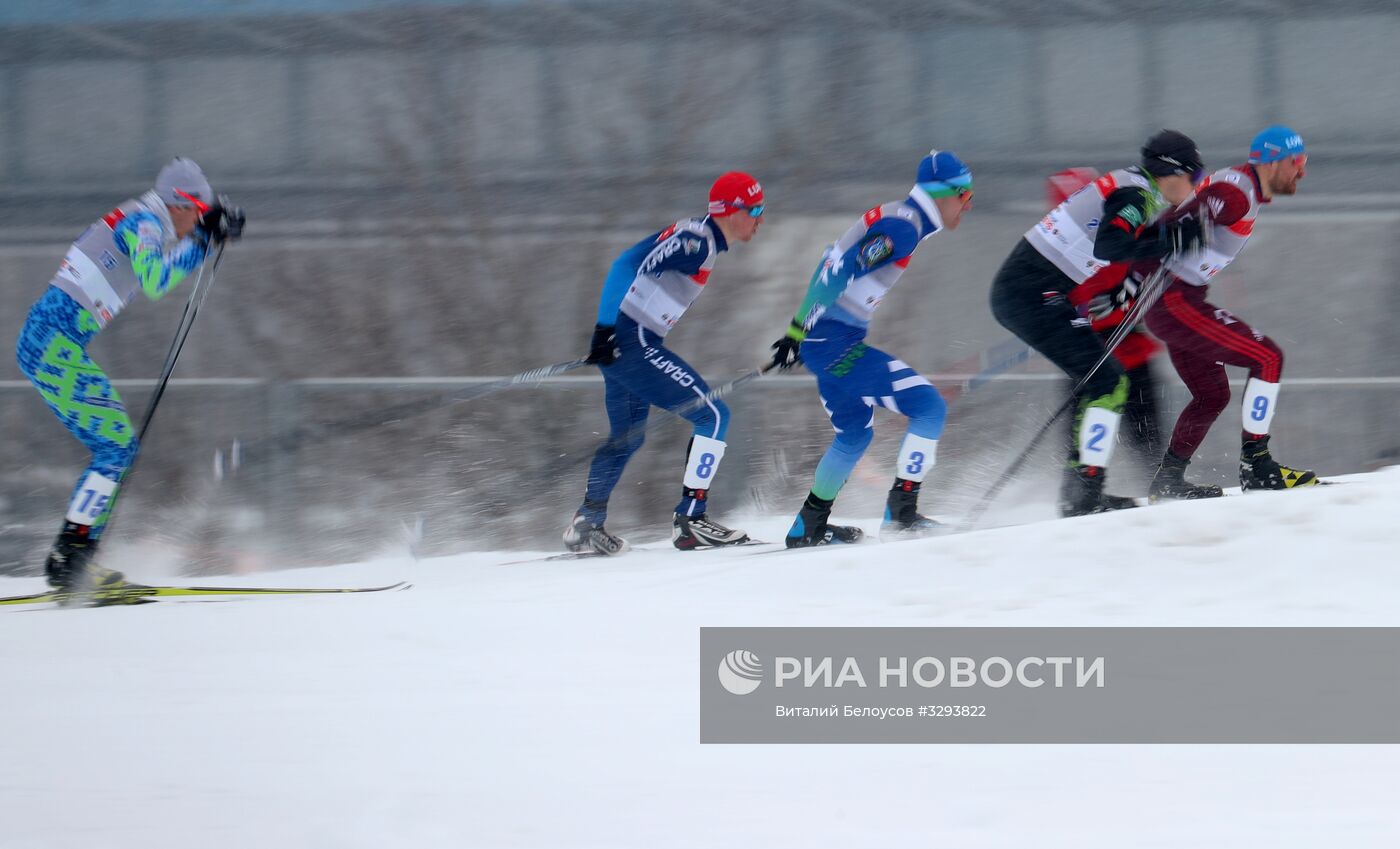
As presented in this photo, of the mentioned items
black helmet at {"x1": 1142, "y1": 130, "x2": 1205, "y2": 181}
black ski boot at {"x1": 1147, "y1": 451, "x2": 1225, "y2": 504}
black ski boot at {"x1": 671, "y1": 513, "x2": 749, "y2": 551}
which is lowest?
black ski boot at {"x1": 671, "y1": 513, "x2": 749, "y2": 551}

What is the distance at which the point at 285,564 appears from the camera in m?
7.45

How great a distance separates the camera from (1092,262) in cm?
583

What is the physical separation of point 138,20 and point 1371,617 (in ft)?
44.0

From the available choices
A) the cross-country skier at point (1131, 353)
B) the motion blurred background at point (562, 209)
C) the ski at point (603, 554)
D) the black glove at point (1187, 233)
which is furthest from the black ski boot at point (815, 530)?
the black glove at point (1187, 233)

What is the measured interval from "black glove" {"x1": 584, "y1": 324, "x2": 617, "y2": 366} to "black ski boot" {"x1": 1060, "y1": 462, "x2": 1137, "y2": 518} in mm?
2028

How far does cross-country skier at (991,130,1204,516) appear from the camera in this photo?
559 cm

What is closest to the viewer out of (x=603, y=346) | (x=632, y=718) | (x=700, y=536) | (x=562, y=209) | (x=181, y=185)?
(x=632, y=718)

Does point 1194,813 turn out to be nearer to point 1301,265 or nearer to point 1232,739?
point 1232,739

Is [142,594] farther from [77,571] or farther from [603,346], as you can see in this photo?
[603,346]

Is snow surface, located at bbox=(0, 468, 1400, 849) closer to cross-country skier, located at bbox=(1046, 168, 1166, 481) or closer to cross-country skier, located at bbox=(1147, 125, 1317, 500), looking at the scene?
cross-country skier, located at bbox=(1147, 125, 1317, 500)

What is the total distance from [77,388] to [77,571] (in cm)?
→ 74

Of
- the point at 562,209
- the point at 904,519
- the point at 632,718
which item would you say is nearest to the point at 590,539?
the point at 904,519

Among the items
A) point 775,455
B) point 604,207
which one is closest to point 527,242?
point 604,207

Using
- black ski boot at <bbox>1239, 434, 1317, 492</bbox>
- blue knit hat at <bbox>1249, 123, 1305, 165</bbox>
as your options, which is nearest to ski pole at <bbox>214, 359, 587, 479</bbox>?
black ski boot at <bbox>1239, 434, 1317, 492</bbox>
